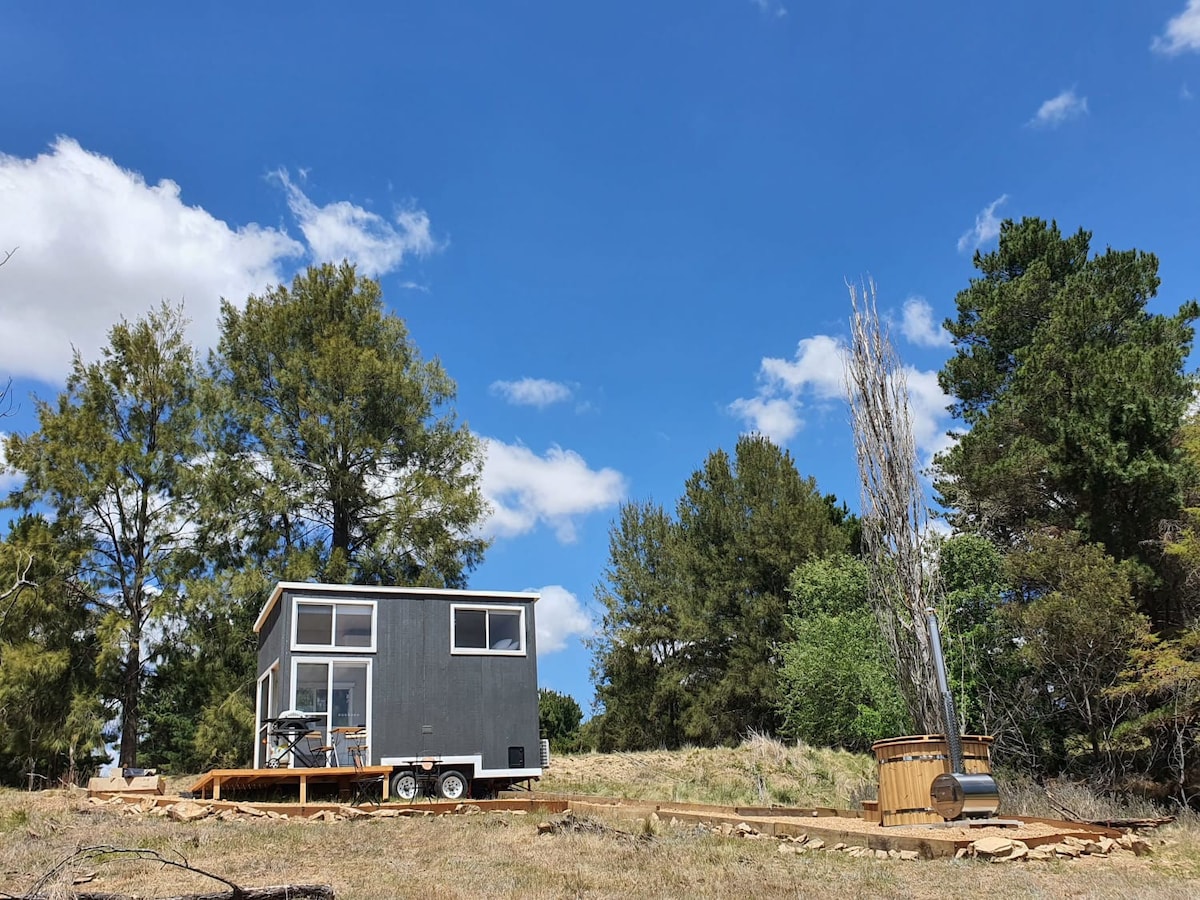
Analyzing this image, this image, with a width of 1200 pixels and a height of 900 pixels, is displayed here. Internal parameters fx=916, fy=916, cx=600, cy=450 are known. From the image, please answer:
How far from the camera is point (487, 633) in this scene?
15.2 meters

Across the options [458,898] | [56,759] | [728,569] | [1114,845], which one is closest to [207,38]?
[458,898]

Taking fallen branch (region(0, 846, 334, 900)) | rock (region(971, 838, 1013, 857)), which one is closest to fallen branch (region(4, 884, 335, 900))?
fallen branch (region(0, 846, 334, 900))

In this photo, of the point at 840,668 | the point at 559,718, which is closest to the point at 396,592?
the point at 840,668

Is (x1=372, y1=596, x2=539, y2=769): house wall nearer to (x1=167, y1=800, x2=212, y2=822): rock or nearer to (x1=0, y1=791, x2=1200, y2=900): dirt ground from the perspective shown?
(x1=167, y1=800, x2=212, y2=822): rock

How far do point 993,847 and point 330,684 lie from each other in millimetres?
10163

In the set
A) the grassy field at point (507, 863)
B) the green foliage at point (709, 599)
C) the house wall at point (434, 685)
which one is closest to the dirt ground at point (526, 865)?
the grassy field at point (507, 863)

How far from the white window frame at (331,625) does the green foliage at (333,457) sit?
757cm

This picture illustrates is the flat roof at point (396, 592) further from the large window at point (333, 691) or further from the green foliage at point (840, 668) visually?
the green foliage at point (840, 668)

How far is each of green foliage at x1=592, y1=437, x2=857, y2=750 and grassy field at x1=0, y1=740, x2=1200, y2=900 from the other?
17800 mm

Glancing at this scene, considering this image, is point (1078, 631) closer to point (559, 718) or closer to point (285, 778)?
point (285, 778)

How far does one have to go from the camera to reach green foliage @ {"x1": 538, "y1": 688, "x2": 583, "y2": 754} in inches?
1633

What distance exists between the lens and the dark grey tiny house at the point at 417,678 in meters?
14.2

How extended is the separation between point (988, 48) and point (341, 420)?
16375mm

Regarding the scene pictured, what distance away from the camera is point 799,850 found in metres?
7.96
